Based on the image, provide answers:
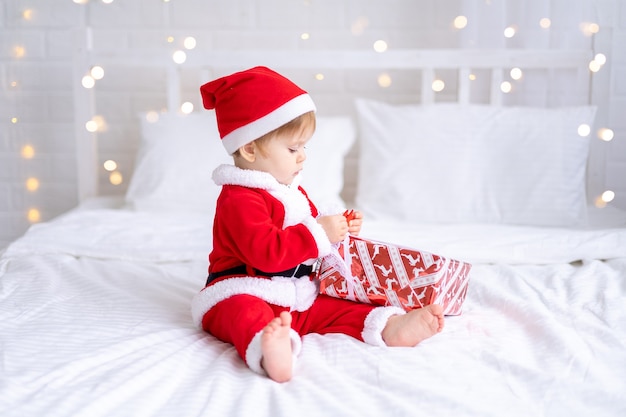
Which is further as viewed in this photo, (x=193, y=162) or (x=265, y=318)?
(x=193, y=162)

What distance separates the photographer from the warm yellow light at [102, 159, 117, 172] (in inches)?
101

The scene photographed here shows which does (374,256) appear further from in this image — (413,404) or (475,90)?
(475,90)

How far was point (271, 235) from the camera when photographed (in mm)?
1100

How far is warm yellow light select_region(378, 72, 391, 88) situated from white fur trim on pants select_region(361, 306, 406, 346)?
1439mm

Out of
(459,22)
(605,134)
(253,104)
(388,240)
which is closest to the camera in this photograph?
(253,104)

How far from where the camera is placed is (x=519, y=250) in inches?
62.2

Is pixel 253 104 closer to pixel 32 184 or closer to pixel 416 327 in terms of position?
pixel 416 327

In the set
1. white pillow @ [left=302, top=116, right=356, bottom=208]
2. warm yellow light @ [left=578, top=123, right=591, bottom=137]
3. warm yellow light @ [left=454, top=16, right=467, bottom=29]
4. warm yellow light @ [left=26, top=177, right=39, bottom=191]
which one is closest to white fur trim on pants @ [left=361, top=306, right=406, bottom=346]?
white pillow @ [left=302, top=116, right=356, bottom=208]

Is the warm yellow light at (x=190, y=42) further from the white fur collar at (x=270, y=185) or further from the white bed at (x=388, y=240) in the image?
the white fur collar at (x=270, y=185)

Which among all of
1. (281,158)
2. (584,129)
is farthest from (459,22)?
(281,158)

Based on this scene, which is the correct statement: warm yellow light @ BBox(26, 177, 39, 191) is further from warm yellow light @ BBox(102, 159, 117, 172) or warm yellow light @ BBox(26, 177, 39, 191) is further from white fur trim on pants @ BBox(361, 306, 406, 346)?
white fur trim on pants @ BBox(361, 306, 406, 346)

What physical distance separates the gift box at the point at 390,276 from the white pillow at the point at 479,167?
29.8 inches

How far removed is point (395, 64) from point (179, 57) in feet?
2.37

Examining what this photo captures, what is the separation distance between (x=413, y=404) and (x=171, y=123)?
4.98 feet
